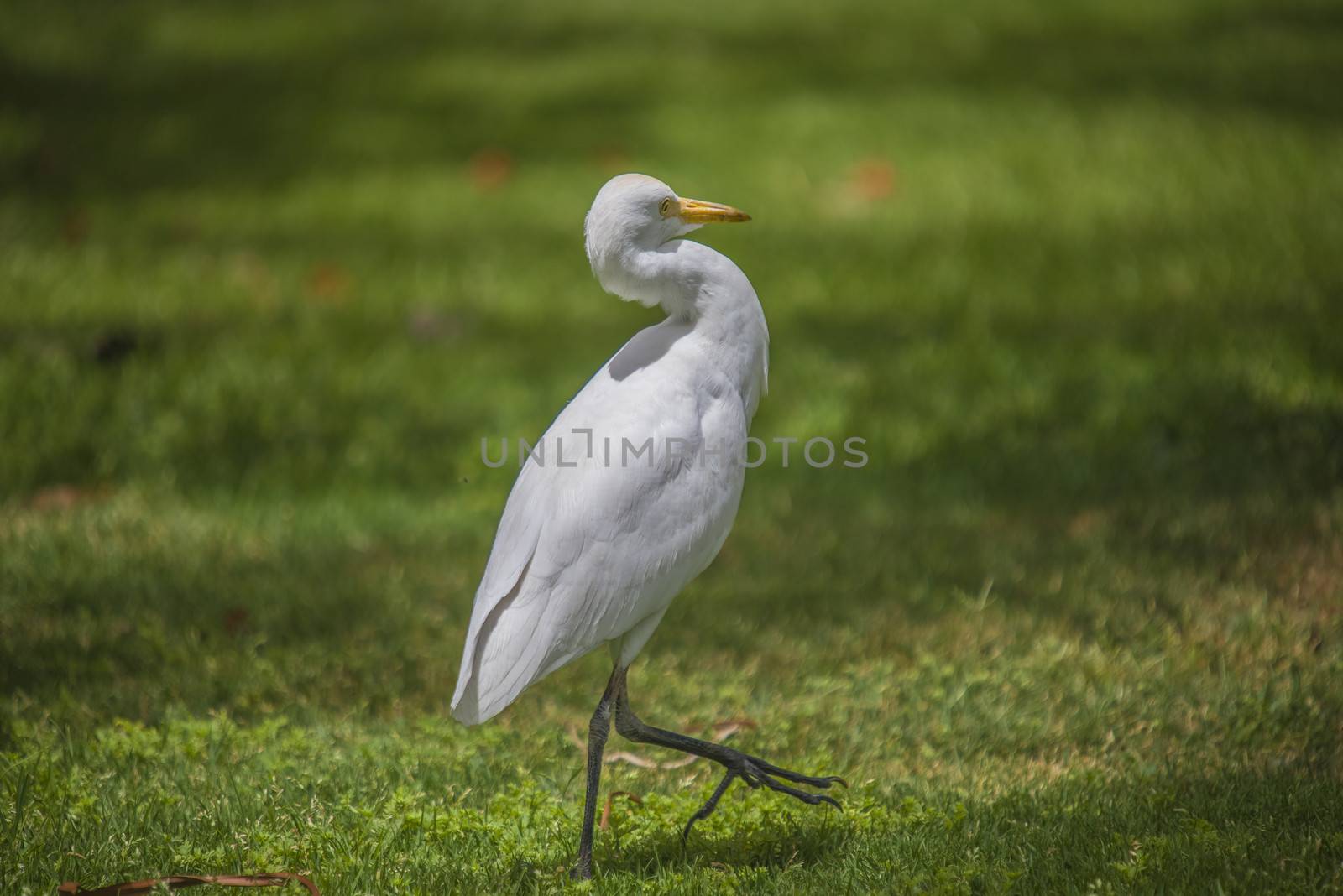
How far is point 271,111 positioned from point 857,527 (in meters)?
6.11

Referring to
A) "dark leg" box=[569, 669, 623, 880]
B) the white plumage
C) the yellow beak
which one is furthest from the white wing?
the yellow beak

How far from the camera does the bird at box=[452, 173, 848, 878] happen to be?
121 inches

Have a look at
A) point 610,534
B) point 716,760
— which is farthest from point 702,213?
A: point 716,760

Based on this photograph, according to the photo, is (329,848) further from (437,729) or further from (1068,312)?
(1068,312)

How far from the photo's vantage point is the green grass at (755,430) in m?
3.31

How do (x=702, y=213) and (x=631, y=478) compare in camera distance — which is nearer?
(x=631, y=478)

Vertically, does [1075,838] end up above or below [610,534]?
below

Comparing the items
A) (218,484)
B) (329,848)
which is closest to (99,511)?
(218,484)

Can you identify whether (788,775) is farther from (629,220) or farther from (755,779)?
(629,220)

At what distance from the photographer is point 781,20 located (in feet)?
37.6

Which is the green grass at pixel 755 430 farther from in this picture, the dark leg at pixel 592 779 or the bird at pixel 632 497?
the bird at pixel 632 497

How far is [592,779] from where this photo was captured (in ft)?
9.98

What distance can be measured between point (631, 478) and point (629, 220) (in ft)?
1.95

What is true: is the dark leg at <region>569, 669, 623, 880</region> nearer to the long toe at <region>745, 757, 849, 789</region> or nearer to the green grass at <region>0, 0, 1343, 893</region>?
the green grass at <region>0, 0, 1343, 893</region>
